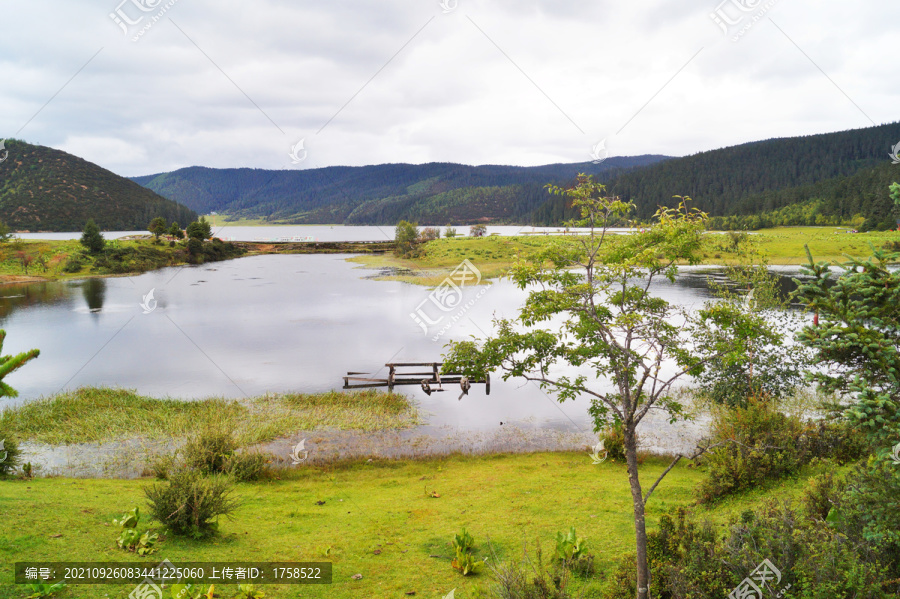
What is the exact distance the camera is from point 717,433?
48.6 ft

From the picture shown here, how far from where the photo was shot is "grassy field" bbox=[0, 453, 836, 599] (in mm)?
7742

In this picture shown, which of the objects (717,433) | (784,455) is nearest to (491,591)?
(784,455)

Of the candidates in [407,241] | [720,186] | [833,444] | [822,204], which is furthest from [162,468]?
[720,186]

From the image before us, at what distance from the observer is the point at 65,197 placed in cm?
11450

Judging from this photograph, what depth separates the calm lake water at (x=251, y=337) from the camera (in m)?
23.5

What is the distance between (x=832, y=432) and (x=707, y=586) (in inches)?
351

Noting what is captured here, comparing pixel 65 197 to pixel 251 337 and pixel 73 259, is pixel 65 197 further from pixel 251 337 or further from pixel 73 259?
pixel 251 337

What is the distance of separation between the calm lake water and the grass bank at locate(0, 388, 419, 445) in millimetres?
1567

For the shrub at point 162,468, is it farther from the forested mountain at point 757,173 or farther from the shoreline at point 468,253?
the forested mountain at point 757,173

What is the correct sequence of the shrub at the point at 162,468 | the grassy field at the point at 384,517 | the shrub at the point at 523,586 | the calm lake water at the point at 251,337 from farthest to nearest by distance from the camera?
the calm lake water at the point at 251,337 → the shrub at the point at 162,468 → the grassy field at the point at 384,517 → the shrub at the point at 523,586

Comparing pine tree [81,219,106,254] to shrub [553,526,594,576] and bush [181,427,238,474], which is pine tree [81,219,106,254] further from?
shrub [553,526,594,576]

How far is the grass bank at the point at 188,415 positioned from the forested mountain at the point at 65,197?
353ft

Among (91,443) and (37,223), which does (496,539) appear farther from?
(37,223)

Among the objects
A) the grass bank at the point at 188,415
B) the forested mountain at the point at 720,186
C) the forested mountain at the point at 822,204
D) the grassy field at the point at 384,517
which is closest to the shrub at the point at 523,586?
the grassy field at the point at 384,517
